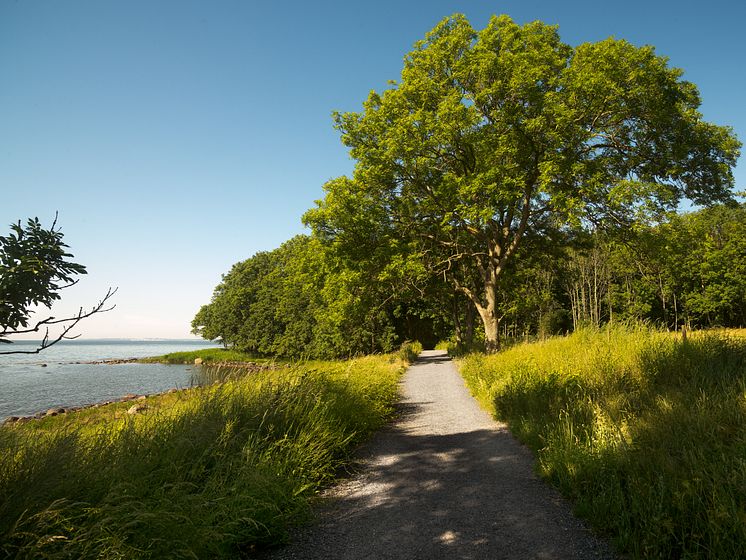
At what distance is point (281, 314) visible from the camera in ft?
160

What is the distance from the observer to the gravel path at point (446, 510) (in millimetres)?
3732

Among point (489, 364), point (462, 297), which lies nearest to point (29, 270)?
point (489, 364)

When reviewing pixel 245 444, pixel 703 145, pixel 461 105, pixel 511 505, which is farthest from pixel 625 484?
pixel 703 145

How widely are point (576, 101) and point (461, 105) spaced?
397 centimetres

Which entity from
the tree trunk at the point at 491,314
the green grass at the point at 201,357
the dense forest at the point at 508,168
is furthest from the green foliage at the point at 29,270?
the green grass at the point at 201,357

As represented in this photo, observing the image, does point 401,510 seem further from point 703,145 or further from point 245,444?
point 703,145

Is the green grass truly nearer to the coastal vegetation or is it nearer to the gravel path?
the coastal vegetation

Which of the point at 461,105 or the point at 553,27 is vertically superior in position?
the point at 553,27

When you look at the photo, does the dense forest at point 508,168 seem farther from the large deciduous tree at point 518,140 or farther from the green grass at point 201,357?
the green grass at point 201,357

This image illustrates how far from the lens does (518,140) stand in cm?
1591

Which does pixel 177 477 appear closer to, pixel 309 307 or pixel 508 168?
pixel 508 168

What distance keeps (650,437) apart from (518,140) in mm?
13451

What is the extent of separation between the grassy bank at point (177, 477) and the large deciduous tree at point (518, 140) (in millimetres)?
10923

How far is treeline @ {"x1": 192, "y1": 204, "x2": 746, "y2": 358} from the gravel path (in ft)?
28.3
